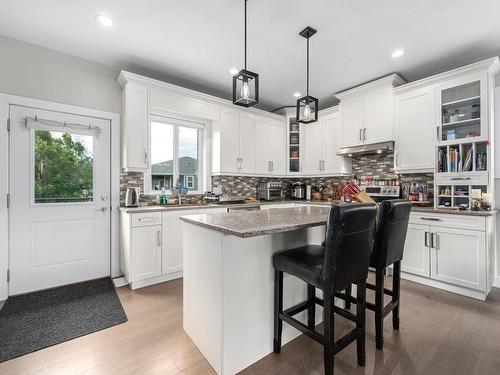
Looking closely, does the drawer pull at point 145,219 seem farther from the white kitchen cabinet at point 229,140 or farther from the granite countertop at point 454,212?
the granite countertop at point 454,212

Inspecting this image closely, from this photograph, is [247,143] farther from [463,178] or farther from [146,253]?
[463,178]

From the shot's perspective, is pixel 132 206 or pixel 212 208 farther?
pixel 212 208

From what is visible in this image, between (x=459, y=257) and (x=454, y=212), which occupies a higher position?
(x=454, y=212)

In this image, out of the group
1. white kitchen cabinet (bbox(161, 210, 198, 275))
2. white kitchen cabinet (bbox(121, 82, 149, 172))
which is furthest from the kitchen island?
white kitchen cabinet (bbox(121, 82, 149, 172))

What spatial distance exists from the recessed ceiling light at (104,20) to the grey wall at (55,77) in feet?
3.01

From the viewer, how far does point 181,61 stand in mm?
3115

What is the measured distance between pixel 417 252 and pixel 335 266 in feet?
7.69

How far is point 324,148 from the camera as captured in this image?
443 cm

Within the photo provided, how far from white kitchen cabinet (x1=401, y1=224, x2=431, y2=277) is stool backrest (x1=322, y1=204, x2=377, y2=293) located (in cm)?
204

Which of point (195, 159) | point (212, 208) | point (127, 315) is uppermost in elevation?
point (195, 159)

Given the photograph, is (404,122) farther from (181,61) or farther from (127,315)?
(127,315)

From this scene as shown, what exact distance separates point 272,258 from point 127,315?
5.12 feet

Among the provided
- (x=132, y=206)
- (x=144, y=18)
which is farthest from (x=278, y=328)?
(x=144, y=18)

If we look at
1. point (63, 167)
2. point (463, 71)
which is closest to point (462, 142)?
point (463, 71)
